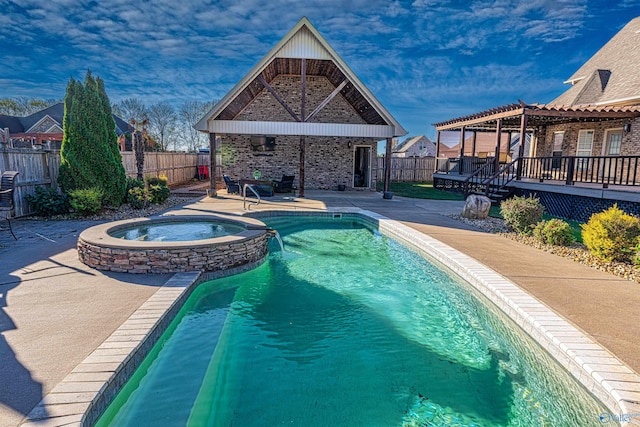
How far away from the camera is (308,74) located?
17.6 meters

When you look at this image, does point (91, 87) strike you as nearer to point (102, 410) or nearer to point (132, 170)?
point (132, 170)

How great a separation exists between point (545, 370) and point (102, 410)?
3.96m

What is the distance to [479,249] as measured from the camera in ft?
23.6

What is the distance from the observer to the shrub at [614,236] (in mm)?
5930

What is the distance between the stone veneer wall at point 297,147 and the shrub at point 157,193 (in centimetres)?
572

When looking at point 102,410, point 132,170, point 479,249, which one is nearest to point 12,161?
point 132,170

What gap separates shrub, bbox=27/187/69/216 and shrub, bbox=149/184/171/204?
8.22 feet

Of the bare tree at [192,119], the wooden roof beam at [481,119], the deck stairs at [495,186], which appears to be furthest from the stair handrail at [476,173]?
the bare tree at [192,119]

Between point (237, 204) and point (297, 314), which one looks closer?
point (297, 314)

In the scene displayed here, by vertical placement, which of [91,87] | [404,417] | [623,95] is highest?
[623,95]

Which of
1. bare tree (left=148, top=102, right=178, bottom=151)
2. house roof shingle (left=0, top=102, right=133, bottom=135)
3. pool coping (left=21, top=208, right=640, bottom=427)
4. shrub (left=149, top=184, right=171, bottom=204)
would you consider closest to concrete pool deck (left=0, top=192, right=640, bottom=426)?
pool coping (left=21, top=208, right=640, bottom=427)

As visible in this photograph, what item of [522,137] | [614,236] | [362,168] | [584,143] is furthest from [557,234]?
[362,168]

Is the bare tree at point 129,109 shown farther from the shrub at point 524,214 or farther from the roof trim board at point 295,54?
the shrub at point 524,214

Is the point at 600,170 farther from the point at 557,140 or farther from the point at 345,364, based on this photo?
the point at 345,364
